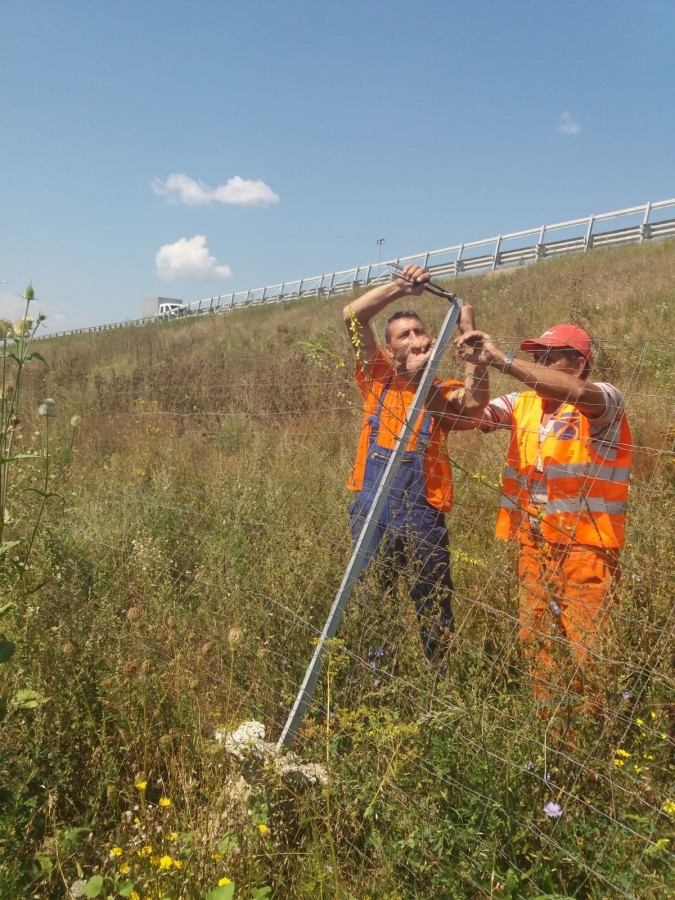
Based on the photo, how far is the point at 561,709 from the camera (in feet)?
6.74

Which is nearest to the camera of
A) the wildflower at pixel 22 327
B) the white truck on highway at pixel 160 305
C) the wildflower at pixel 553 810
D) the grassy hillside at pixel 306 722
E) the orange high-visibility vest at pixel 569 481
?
the wildflower at pixel 553 810

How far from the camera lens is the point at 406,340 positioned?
10.4 feet

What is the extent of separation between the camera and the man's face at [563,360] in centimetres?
262

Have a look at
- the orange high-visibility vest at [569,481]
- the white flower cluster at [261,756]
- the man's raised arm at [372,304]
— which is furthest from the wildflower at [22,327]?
the orange high-visibility vest at [569,481]

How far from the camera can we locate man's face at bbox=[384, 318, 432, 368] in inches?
124

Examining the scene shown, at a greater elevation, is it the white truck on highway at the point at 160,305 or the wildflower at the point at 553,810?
the white truck on highway at the point at 160,305

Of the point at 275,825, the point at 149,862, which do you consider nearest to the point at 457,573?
the point at 275,825

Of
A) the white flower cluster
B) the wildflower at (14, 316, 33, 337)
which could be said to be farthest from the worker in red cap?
the wildflower at (14, 316, 33, 337)

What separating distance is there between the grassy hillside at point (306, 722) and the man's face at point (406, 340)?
1.25 feet

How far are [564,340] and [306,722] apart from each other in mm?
1795

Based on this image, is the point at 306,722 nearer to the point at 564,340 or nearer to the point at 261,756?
the point at 261,756

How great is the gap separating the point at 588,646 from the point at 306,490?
2321mm

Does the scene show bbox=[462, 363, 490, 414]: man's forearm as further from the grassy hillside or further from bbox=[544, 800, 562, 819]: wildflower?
bbox=[544, 800, 562, 819]: wildflower

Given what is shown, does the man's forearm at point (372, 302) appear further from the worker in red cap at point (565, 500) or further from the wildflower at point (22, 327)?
the wildflower at point (22, 327)
